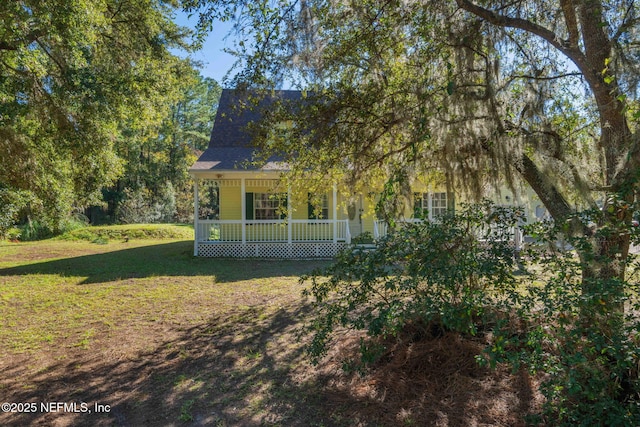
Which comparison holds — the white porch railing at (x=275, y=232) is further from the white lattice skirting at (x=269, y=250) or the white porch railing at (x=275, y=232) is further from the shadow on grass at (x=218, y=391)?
the shadow on grass at (x=218, y=391)

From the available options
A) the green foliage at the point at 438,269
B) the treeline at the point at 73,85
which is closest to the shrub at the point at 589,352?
the green foliage at the point at 438,269

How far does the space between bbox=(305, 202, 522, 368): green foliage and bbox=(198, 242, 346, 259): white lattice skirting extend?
28.3 feet

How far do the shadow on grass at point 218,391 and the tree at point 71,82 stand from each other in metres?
4.64

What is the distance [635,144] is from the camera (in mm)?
2697

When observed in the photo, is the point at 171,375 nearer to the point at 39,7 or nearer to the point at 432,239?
the point at 432,239

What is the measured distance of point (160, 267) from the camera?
1039 centimetres

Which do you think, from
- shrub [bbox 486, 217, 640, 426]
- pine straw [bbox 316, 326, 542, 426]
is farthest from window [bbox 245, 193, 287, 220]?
shrub [bbox 486, 217, 640, 426]

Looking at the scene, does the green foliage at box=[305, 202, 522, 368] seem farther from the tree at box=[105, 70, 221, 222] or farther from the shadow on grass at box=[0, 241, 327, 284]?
the tree at box=[105, 70, 221, 222]

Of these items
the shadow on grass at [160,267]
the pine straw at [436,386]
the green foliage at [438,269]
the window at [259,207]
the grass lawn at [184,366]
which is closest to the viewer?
the green foliage at [438,269]

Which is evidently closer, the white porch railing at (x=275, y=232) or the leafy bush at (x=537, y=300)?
the leafy bush at (x=537, y=300)

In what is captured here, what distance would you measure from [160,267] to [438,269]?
30.6ft

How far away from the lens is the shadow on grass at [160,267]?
9344 mm

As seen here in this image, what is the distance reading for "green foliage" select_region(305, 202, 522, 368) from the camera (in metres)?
2.74

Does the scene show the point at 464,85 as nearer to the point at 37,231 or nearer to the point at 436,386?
the point at 436,386
